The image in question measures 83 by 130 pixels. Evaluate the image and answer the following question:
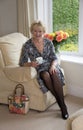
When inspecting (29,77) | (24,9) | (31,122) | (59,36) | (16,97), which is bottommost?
(31,122)

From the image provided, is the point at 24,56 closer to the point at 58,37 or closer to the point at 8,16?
the point at 58,37

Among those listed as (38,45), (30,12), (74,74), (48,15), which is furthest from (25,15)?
(74,74)

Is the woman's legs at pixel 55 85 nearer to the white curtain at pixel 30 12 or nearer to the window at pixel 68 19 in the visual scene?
the window at pixel 68 19

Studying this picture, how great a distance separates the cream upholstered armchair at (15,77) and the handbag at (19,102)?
0.09 metres

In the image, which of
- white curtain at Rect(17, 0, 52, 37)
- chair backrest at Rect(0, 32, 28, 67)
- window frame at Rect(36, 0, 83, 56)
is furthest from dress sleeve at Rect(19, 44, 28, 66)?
window frame at Rect(36, 0, 83, 56)

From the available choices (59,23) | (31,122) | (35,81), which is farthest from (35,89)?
(59,23)

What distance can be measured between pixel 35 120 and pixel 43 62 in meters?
0.76

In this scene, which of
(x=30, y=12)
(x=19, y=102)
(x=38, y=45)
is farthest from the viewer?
(x=30, y=12)

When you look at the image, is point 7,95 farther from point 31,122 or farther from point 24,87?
point 31,122

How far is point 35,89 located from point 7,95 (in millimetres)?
434

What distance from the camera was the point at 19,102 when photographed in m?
3.13

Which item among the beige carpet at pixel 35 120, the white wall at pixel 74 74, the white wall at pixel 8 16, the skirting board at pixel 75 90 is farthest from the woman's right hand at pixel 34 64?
the white wall at pixel 8 16

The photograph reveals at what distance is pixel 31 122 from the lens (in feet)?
9.79

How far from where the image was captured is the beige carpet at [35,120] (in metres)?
2.86
